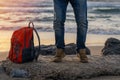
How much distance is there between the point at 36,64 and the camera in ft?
19.0

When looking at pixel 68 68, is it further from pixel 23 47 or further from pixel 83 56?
pixel 23 47

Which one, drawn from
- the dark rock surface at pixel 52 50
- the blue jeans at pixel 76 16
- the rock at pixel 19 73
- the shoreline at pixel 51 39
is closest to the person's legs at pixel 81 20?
the blue jeans at pixel 76 16

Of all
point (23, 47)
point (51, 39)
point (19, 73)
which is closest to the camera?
point (19, 73)

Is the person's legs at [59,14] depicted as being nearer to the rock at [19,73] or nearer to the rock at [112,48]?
the rock at [19,73]

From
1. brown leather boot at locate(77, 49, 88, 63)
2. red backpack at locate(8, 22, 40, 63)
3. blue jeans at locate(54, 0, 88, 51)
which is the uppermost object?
blue jeans at locate(54, 0, 88, 51)

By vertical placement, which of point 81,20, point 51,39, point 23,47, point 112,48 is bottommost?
point 51,39

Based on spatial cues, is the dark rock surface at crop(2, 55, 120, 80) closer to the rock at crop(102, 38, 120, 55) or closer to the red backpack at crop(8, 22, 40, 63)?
the red backpack at crop(8, 22, 40, 63)

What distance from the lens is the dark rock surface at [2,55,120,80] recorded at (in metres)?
5.51

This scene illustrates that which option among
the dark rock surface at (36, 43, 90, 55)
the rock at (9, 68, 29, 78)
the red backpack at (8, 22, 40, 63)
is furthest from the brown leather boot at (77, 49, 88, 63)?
the dark rock surface at (36, 43, 90, 55)

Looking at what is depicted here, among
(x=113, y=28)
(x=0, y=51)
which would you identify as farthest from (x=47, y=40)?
(x=113, y=28)

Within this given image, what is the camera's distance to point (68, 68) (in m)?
5.65

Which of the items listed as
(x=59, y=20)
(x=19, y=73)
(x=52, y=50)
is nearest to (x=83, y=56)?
(x=59, y=20)

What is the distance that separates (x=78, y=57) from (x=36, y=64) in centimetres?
74

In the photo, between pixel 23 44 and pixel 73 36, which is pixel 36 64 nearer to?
pixel 23 44
